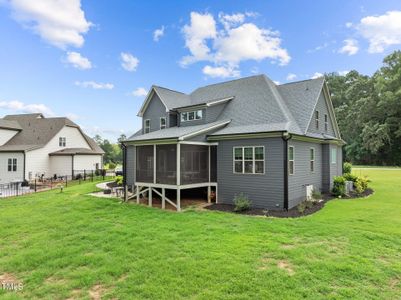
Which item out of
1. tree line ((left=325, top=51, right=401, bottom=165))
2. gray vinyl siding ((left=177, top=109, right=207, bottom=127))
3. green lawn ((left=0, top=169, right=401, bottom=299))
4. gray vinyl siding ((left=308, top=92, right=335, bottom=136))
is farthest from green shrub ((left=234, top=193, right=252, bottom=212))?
tree line ((left=325, top=51, right=401, bottom=165))

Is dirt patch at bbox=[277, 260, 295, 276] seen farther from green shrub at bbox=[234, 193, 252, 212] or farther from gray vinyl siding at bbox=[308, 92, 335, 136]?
gray vinyl siding at bbox=[308, 92, 335, 136]

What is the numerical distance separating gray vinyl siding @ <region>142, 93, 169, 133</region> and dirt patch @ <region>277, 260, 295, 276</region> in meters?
13.6

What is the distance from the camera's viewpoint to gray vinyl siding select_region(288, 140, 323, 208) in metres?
12.0

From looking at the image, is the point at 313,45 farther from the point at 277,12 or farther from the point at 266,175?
the point at 266,175

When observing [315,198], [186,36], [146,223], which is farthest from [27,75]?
[315,198]

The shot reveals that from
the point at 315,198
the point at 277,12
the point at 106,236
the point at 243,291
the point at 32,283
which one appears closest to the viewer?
the point at 243,291

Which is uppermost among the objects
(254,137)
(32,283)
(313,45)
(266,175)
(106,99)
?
(313,45)

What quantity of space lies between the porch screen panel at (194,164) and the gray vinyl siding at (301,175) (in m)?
4.32

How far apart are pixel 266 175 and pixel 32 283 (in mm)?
9407

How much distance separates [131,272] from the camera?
564cm

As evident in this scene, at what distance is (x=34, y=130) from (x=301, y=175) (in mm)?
28766

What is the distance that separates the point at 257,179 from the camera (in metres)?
12.1

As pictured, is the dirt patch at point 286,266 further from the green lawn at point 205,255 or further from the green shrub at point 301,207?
the green shrub at point 301,207

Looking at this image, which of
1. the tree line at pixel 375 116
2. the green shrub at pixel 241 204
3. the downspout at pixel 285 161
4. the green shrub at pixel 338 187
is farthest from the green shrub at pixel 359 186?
the tree line at pixel 375 116
